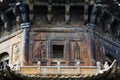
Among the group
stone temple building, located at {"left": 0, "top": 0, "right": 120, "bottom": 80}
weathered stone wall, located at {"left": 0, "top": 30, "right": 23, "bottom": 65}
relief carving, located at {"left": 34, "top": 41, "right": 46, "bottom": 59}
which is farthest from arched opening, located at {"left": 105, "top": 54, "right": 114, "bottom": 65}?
weathered stone wall, located at {"left": 0, "top": 30, "right": 23, "bottom": 65}

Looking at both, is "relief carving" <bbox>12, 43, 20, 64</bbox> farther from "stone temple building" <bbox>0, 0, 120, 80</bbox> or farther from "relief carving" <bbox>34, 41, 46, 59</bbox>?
"relief carving" <bbox>34, 41, 46, 59</bbox>

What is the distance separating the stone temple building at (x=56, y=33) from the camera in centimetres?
2145

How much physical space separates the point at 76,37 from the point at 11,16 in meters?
3.57

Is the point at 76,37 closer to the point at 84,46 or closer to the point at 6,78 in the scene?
the point at 84,46

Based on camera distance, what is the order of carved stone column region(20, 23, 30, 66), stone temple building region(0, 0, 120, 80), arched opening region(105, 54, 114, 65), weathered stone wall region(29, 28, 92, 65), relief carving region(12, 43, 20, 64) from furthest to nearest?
arched opening region(105, 54, 114, 65)
relief carving region(12, 43, 20, 64)
stone temple building region(0, 0, 120, 80)
weathered stone wall region(29, 28, 92, 65)
carved stone column region(20, 23, 30, 66)

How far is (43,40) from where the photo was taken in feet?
72.0

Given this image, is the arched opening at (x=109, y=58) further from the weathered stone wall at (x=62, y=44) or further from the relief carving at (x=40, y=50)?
the relief carving at (x=40, y=50)

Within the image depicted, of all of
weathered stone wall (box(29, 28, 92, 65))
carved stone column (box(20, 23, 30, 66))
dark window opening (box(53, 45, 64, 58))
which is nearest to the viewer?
carved stone column (box(20, 23, 30, 66))

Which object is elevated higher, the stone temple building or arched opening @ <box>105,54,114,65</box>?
the stone temple building

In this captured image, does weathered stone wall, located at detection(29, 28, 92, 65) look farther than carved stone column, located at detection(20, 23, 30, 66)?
Yes

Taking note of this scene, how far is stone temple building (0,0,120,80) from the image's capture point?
2145cm

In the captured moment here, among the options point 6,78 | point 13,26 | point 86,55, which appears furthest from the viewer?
point 13,26

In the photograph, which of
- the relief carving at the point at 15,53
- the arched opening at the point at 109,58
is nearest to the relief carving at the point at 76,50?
the arched opening at the point at 109,58

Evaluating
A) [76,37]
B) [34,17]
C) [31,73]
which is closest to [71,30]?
[76,37]
